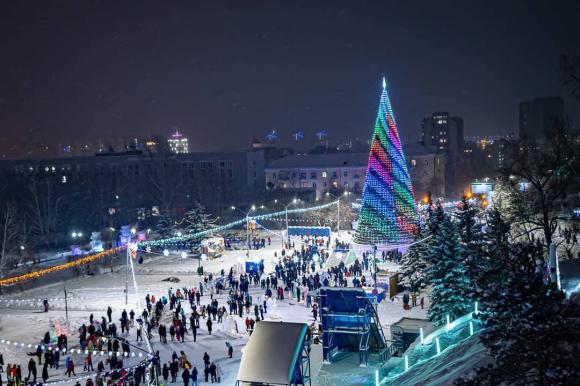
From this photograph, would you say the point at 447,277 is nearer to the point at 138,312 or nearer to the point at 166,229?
the point at 138,312

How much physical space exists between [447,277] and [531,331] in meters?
12.9

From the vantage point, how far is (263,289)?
29.2m

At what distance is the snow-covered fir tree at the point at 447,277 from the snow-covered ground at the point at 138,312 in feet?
8.83

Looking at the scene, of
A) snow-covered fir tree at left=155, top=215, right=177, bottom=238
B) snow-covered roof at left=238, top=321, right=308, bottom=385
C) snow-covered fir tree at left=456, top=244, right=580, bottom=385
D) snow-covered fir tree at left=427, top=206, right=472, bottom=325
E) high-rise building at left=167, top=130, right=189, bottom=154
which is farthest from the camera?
high-rise building at left=167, top=130, right=189, bottom=154

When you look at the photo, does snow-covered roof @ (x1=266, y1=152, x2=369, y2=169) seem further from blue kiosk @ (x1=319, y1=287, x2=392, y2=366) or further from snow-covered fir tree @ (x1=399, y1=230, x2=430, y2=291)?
blue kiosk @ (x1=319, y1=287, x2=392, y2=366)

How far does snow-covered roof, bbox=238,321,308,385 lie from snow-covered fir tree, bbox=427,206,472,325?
628cm

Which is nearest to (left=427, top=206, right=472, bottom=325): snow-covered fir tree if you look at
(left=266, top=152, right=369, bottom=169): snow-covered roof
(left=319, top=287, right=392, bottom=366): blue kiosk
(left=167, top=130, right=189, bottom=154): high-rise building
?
(left=319, top=287, right=392, bottom=366): blue kiosk

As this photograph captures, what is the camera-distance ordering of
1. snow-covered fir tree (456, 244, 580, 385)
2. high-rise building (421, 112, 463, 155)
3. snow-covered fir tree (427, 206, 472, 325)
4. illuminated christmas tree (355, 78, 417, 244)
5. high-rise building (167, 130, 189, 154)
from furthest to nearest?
high-rise building (421, 112, 463, 155) < high-rise building (167, 130, 189, 154) < illuminated christmas tree (355, 78, 417, 244) < snow-covered fir tree (427, 206, 472, 325) < snow-covered fir tree (456, 244, 580, 385)

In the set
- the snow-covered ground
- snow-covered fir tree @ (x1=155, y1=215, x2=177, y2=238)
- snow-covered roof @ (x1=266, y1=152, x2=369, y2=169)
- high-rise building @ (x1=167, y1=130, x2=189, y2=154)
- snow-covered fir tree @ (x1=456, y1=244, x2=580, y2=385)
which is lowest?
the snow-covered ground

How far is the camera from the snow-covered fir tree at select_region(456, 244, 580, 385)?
6242 mm

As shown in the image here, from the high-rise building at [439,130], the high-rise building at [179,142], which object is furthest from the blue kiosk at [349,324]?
the high-rise building at [439,130]

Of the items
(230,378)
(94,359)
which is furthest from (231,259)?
(230,378)

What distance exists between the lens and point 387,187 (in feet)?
107

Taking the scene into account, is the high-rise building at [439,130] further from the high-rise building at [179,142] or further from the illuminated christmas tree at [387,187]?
the illuminated christmas tree at [387,187]
